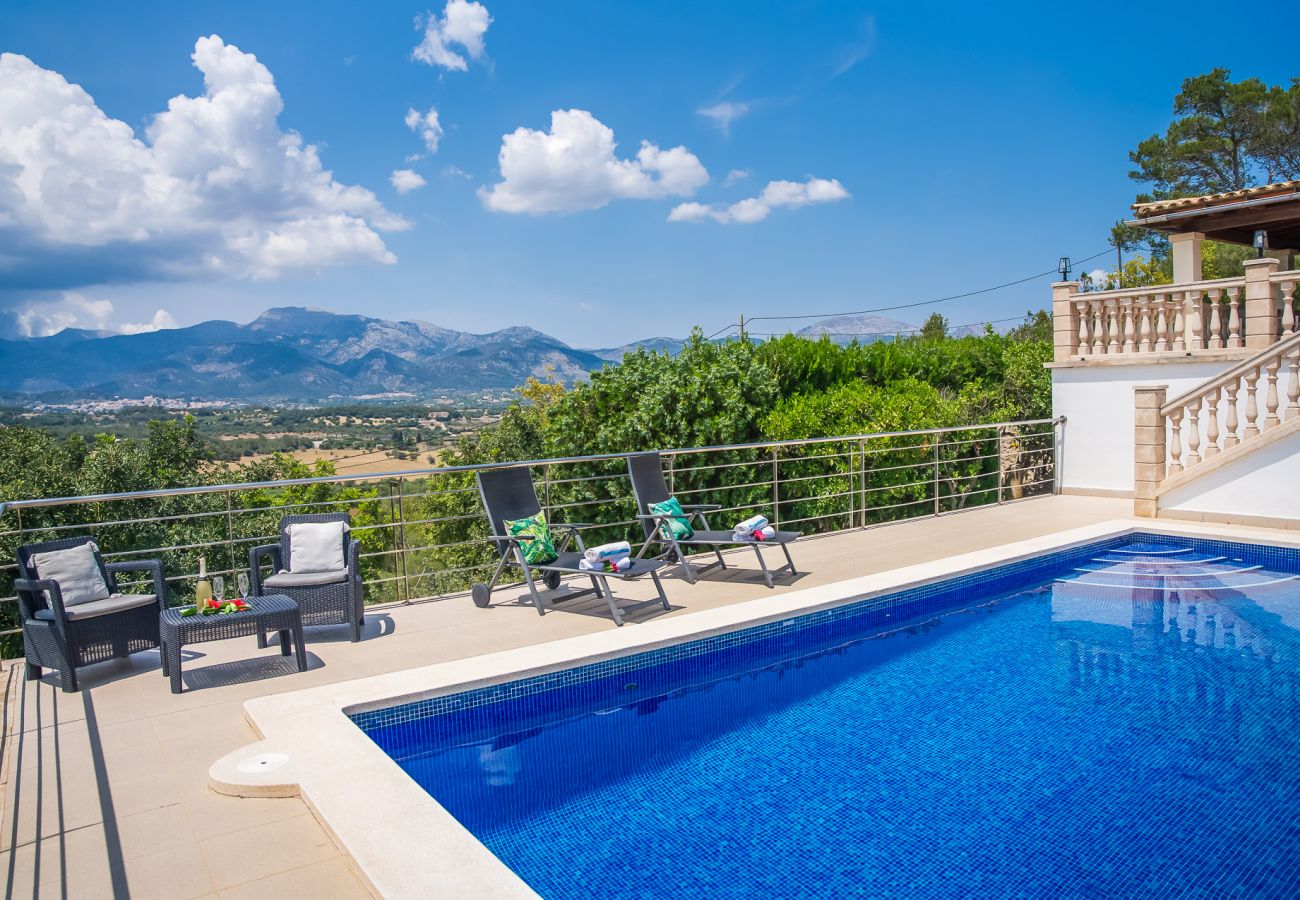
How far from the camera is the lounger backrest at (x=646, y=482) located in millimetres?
7747

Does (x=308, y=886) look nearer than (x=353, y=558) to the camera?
Yes

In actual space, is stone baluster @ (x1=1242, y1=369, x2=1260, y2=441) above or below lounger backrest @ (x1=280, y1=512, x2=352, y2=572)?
Answer: above

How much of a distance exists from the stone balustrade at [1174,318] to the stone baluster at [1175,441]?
186 centimetres

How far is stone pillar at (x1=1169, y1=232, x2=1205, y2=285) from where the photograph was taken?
13352 millimetres

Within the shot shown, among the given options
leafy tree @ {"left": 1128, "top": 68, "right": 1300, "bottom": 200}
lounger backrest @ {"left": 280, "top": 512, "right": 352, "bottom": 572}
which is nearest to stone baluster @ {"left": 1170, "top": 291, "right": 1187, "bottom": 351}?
lounger backrest @ {"left": 280, "top": 512, "right": 352, "bottom": 572}

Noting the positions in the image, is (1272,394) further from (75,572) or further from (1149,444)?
(75,572)

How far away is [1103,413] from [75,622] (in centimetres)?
1232

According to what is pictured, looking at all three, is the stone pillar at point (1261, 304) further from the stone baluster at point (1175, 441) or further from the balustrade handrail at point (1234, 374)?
the stone baluster at point (1175, 441)

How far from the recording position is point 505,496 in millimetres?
7051

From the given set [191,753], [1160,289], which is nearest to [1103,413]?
[1160,289]

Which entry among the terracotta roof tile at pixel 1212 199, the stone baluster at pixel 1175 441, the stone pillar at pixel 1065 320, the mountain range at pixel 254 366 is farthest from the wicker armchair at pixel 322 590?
the mountain range at pixel 254 366

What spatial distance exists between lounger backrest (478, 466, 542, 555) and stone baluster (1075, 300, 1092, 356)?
9.27 meters

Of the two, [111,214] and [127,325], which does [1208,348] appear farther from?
[127,325]

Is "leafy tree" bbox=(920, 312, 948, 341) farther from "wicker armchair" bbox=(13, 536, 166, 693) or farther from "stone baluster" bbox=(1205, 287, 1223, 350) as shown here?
"wicker armchair" bbox=(13, 536, 166, 693)
